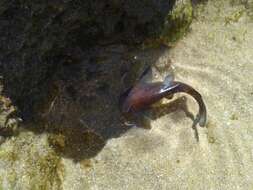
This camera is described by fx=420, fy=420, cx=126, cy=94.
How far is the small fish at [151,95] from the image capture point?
4.68 metres

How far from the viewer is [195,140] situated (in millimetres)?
4676

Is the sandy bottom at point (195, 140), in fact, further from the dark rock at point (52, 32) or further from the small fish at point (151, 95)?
the dark rock at point (52, 32)

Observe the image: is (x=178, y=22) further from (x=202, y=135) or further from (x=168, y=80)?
(x=202, y=135)

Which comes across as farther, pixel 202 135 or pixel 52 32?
pixel 202 135

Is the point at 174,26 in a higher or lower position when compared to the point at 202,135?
higher

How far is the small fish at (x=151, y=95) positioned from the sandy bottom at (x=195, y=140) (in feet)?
0.52

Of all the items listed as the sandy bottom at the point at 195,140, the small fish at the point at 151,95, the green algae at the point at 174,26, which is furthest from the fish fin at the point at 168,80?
the green algae at the point at 174,26

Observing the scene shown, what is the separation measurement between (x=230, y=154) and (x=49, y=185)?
6.52 ft

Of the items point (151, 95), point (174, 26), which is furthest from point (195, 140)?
point (174, 26)

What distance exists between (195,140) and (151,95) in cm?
70

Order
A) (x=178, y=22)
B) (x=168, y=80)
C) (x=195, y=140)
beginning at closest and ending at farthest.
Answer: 1. (x=195, y=140)
2. (x=168, y=80)
3. (x=178, y=22)

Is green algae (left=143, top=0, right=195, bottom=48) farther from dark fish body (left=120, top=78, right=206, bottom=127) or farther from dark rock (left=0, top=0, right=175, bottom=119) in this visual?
dark fish body (left=120, top=78, right=206, bottom=127)

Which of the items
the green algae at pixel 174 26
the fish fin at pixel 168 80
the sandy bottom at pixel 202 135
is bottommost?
the sandy bottom at pixel 202 135

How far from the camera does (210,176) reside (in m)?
4.46
